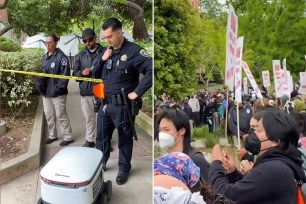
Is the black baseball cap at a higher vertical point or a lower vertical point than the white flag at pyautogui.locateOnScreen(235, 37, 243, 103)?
higher

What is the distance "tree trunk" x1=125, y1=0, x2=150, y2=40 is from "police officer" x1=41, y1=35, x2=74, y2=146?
1.49ft

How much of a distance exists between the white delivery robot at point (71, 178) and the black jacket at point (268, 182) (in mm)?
847

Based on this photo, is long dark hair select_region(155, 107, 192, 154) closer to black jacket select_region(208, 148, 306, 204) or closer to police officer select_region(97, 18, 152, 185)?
black jacket select_region(208, 148, 306, 204)

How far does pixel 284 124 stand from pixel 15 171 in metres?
1.84

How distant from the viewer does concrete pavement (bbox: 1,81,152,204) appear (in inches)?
88.0

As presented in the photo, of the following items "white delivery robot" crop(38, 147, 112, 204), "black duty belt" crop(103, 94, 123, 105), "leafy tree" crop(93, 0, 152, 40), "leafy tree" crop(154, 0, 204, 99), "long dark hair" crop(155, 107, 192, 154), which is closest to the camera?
"leafy tree" crop(154, 0, 204, 99)

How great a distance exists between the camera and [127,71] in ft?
7.00

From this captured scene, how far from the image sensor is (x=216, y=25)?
1425 millimetres

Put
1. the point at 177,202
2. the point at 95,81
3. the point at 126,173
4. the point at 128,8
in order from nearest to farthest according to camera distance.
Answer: the point at 177,202 < the point at 128,8 < the point at 95,81 < the point at 126,173

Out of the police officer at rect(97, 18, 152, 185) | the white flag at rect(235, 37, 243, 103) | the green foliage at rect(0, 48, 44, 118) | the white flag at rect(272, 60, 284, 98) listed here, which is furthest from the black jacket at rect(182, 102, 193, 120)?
the green foliage at rect(0, 48, 44, 118)

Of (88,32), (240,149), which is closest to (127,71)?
(88,32)

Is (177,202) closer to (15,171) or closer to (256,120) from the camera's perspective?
(256,120)

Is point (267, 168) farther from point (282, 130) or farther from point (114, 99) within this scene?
point (114, 99)

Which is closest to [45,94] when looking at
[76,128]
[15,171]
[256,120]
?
[76,128]
